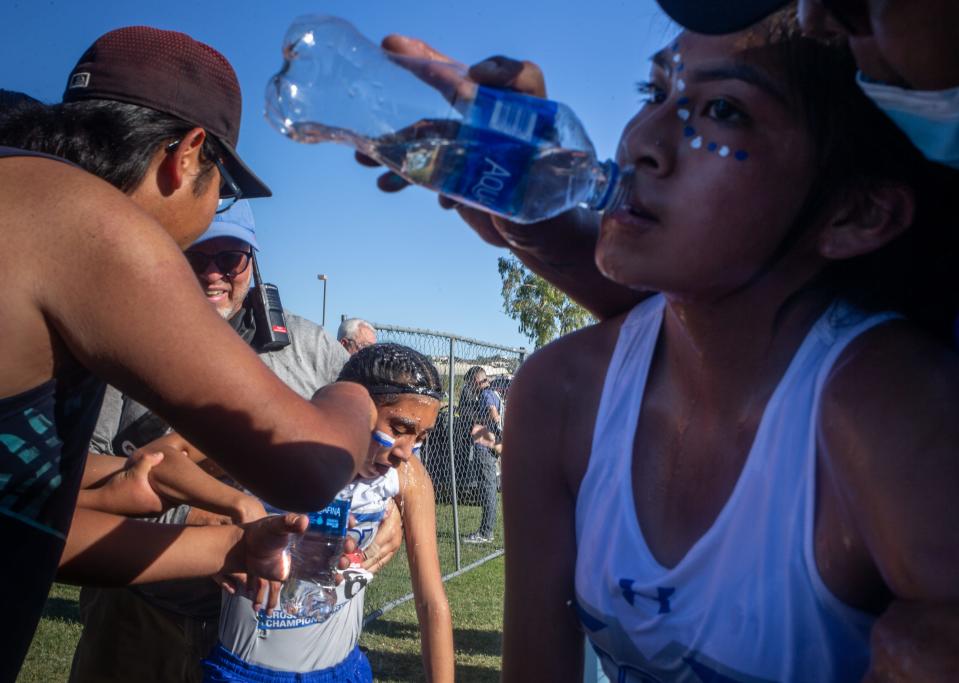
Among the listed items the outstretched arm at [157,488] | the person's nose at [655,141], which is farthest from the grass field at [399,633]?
the person's nose at [655,141]

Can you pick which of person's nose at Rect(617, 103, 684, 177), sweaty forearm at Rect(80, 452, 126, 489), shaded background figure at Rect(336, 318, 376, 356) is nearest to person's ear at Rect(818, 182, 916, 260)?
person's nose at Rect(617, 103, 684, 177)

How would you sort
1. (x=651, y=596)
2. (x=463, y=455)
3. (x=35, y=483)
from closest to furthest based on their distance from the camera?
(x=651, y=596), (x=35, y=483), (x=463, y=455)

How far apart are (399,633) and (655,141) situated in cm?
650

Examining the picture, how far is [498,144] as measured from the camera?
1646 mm

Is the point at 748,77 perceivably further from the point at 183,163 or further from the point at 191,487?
the point at 191,487

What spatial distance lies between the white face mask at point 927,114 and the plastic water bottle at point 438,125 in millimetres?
485

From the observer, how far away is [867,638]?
4.06 ft

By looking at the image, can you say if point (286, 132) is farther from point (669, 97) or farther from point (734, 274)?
point (734, 274)

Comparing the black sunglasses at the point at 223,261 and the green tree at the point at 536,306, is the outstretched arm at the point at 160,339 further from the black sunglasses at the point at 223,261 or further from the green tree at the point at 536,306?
the green tree at the point at 536,306

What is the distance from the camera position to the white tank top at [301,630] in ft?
10.1

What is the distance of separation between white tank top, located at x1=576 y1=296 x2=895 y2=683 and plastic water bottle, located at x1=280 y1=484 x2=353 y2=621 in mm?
1609

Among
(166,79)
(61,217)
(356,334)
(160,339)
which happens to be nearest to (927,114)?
(160,339)

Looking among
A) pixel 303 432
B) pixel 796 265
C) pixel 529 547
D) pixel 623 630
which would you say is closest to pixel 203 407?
pixel 303 432

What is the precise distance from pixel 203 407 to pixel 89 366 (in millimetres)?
224
